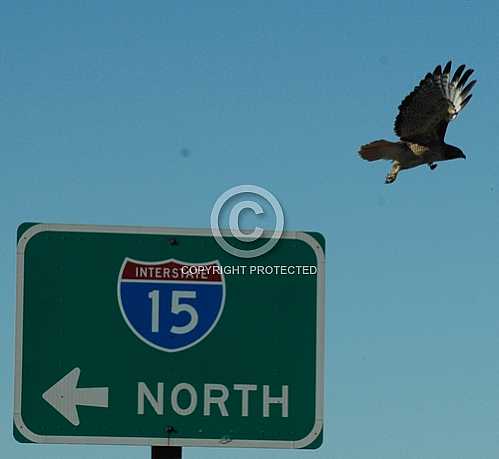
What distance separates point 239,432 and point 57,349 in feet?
2.54

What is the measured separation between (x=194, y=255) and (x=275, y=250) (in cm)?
33

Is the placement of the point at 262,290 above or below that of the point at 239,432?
above

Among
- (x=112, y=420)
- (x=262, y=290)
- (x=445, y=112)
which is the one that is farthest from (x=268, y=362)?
(x=445, y=112)

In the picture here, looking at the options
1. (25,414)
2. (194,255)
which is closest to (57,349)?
(25,414)

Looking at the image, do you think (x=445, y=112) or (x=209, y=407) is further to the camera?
(x=445, y=112)

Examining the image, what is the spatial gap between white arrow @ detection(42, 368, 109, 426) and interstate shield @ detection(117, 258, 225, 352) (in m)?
0.28

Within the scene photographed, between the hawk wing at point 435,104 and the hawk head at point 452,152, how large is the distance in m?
0.19

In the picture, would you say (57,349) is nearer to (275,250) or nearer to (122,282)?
(122,282)

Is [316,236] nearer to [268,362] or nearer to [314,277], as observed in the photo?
[314,277]

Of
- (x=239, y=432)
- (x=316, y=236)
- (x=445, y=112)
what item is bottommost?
(x=239, y=432)

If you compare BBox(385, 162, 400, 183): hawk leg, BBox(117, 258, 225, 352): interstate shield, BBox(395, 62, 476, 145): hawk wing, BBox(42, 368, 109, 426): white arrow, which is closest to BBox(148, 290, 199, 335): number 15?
BBox(117, 258, 225, 352): interstate shield

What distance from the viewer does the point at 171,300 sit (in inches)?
233

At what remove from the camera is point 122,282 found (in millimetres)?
5992

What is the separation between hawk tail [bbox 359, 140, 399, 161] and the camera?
54.5 feet
